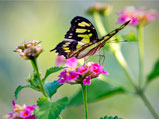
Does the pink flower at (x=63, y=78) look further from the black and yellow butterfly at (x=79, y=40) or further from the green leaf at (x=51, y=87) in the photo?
the black and yellow butterfly at (x=79, y=40)

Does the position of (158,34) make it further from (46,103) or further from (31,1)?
(46,103)

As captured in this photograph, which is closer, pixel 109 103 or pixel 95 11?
pixel 95 11

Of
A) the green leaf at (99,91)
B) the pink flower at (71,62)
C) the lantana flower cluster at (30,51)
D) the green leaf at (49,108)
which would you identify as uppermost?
the lantana flower cluster at (30,51)

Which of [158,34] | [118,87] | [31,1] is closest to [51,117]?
[118,87]

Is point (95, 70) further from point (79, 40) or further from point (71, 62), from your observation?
point (79, 40)

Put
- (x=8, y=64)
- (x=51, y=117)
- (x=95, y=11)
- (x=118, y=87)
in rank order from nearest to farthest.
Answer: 1. (x=51, y=117)
2. (x=118, y=87)
3. (x=95, y=11)
4. (x=8, y=64)

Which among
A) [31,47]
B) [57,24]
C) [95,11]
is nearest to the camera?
[31,47]

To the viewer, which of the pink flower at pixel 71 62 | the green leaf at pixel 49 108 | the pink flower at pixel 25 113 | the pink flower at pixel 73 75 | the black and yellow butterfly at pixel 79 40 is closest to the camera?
the green leaf at pixel 49 108

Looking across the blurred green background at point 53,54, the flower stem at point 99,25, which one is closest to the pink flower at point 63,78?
the flower stem at point 99,25
